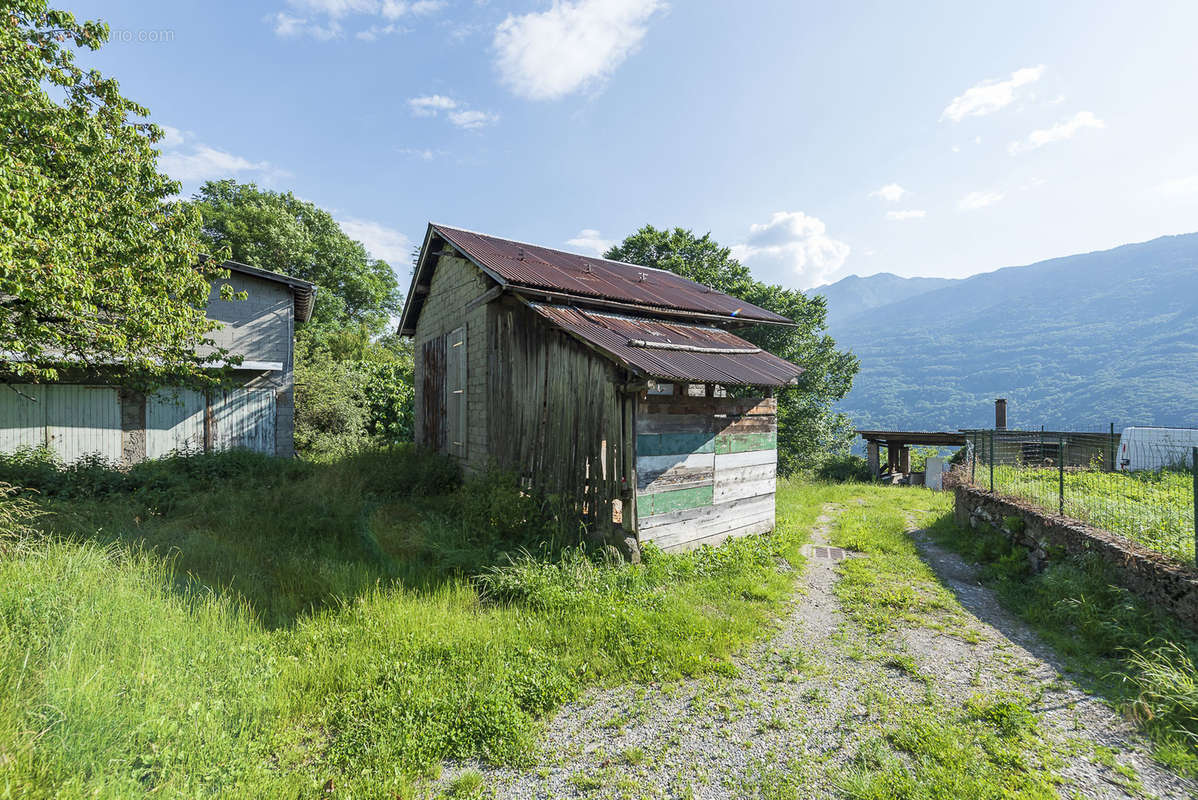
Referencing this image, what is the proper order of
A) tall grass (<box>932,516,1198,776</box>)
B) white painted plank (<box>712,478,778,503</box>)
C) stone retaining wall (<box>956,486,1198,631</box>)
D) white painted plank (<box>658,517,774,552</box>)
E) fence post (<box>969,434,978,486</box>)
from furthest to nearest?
1. fence post (<box>969,434,978,486</box>)
2. white painted plank (<box>712,478,778,503</box>)
3. white painted plank (<box>658,517,774,552</box>)
4. stone retaining wall (<box>956,486,1198,631</box>)
5. tall grass (<box>932,516,1198,776</box>)

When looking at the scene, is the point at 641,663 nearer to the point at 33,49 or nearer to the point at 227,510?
the point at 227,510

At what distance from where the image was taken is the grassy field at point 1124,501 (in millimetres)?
5582

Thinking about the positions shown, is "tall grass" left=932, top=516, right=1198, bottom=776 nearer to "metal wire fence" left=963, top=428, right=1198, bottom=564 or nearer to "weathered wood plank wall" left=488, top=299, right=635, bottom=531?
"metal wire fence" left=963, top=428, right=1198, bottom=564

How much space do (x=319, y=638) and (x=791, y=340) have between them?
23.3 metres

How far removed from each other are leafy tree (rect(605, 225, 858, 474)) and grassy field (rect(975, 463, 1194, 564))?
12983 mm

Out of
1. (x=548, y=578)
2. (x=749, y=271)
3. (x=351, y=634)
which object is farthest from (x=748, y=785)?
(x=749, y=271)

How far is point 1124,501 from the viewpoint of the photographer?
269 inches

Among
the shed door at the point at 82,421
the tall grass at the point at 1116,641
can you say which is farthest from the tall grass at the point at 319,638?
the shed door at the point at 82,421

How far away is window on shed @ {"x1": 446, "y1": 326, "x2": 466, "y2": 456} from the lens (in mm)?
9953

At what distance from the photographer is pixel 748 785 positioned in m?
3.00

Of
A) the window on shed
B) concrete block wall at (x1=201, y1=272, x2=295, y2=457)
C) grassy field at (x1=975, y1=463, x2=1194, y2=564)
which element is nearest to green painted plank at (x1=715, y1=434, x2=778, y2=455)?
grassy field at (x1=975, y1=463, x2=1194, y2=564)

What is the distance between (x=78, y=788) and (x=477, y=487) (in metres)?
5.33

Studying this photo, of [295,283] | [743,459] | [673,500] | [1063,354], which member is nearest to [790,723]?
[673,500]

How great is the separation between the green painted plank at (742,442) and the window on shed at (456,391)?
211 inches
